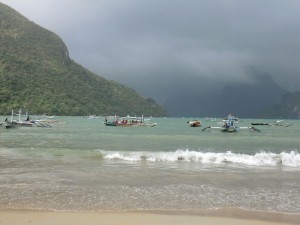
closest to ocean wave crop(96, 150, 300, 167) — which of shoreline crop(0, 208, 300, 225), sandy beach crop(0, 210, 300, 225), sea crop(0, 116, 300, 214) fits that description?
sea crop(0, 116, 300, 214)

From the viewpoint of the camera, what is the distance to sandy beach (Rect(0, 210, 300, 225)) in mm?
8555

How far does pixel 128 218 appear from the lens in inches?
356

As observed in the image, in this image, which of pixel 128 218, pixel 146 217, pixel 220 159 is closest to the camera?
pixel 128 218

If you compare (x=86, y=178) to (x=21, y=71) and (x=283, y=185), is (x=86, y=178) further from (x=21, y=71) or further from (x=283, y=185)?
(x=21, y=71)

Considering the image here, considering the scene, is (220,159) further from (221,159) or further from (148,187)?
(148,187)

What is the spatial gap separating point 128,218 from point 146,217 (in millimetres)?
452

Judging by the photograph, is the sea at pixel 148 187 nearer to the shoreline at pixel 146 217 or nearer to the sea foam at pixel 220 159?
the shoreline at pixel 146 217

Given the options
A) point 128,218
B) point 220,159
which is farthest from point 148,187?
point 220,159

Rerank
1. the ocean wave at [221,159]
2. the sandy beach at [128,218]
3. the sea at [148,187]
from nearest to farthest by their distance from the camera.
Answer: the sandy beach at [128,218]
the sea at [148,187]
the ocean wave at [221,159]

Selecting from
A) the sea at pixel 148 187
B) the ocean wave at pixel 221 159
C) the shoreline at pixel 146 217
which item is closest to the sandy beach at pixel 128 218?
the shoreline at pixel 146 217

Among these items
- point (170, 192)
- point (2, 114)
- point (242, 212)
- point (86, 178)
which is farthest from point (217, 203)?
point (2, 114)

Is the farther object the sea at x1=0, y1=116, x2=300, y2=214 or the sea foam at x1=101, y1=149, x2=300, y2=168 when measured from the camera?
the sea foam at x1=101, y1=149, x2=300, y2=168

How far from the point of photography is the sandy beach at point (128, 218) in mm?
8555

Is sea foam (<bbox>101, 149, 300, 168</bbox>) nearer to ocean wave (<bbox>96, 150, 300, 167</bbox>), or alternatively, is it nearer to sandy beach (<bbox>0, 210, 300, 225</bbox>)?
ocean wave (<bbox>96, 150, 300, 167</bbox>)
